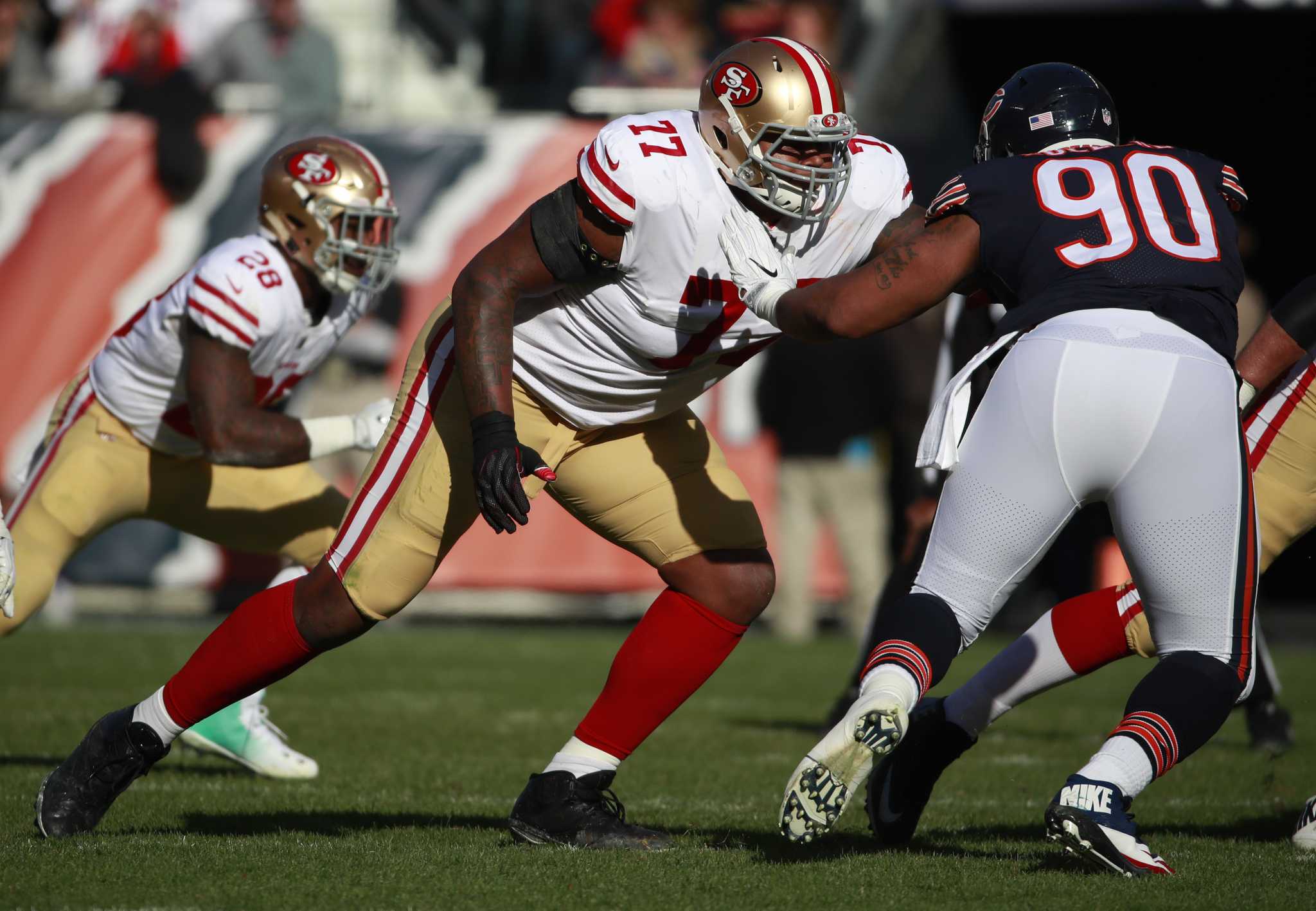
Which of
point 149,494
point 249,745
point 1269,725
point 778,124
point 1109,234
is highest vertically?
point 778,124

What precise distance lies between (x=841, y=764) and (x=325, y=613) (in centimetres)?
116

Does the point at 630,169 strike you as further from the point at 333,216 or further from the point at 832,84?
the point at 333,216

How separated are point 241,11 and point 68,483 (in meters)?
7.86

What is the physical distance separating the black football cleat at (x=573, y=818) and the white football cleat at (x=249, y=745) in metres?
1.13

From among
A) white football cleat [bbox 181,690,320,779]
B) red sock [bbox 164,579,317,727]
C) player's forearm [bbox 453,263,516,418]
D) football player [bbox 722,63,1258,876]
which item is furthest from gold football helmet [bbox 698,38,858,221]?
white football cleat [bbox 181,690,320,779]

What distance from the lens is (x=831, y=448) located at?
8.94 meters

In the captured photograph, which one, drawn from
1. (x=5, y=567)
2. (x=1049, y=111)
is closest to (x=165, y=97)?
(x=5, y=567)

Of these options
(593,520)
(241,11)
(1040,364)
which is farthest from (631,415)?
(241,11)

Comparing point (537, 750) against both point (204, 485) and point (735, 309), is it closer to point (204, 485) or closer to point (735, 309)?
point (204, 485)

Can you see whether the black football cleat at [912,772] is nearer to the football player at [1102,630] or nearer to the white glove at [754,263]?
the football player at [1102,630]

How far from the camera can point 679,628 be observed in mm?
3545

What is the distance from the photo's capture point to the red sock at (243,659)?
11.1 ft

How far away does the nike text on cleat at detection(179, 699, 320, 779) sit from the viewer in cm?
443

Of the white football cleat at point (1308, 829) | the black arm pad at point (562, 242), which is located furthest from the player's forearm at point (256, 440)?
the white football cleat at point (1308, 829)
